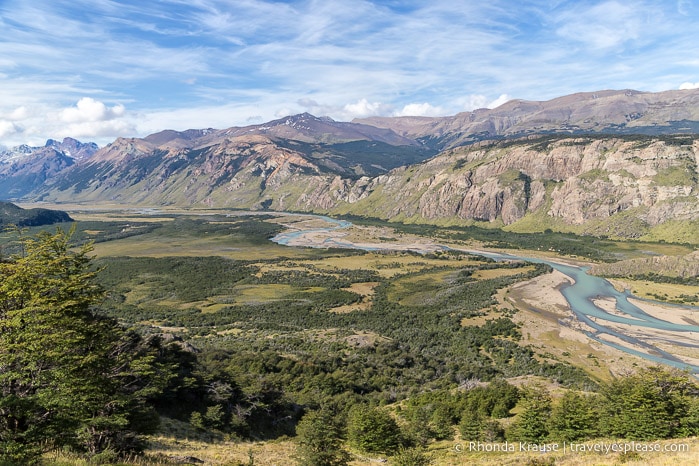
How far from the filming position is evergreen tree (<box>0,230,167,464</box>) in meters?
16.6

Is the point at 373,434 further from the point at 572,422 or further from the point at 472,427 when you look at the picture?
the point at 572,422

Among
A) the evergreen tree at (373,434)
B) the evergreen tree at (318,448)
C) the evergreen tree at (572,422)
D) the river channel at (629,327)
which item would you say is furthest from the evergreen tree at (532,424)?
the river channel at (629,327)

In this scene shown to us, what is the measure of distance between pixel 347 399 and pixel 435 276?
363 feet

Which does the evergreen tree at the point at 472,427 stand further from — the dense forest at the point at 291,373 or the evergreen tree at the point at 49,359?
the evergreen tree at the point at 49,359

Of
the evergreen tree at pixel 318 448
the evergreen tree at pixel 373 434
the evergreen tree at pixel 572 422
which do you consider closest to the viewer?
the evergreen tree at pixel 318 448

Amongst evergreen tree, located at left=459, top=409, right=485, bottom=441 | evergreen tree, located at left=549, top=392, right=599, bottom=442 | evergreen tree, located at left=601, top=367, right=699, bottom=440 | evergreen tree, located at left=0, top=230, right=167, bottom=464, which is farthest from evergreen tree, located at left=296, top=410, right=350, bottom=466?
evergreen tree, located at left=601, top=367, right=699, bottom=440

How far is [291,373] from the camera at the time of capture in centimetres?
6306

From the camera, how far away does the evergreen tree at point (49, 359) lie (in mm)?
16562

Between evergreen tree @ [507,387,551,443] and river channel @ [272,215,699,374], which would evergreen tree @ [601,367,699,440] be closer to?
evergreen tree @ [507,387,551,443]

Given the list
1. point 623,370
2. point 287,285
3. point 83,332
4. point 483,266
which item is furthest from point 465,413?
point 483,266

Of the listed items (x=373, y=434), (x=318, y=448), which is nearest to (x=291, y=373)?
(x=373, y=434)

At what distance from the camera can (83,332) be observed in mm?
19297

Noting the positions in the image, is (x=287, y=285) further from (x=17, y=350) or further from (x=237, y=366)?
(x=17, y=350)

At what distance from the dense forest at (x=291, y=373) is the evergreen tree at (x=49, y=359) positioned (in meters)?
0.08
